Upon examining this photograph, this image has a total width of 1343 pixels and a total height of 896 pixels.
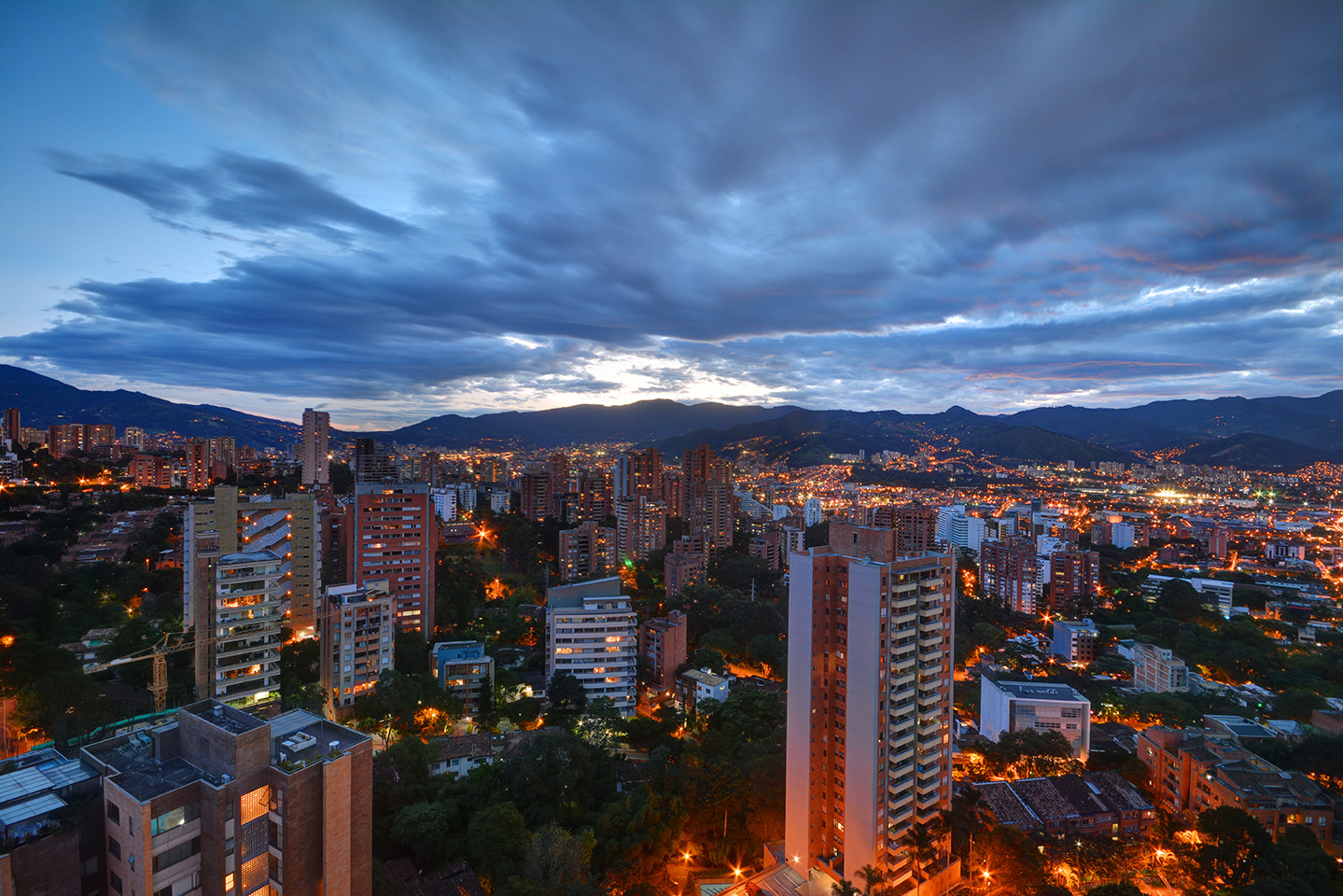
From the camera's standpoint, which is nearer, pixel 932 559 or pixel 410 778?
pixel 932 559

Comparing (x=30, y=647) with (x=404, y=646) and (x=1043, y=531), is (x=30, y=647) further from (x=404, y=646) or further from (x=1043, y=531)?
(x=1043, y=531)

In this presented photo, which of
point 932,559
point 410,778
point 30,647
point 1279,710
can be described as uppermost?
point 932,559

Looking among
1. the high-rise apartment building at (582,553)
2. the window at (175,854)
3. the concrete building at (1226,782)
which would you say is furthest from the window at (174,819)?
the high-rise apartment building at (582,553)

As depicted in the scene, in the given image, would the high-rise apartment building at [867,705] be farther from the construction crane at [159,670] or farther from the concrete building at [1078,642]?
the concrete building at [1078,642]

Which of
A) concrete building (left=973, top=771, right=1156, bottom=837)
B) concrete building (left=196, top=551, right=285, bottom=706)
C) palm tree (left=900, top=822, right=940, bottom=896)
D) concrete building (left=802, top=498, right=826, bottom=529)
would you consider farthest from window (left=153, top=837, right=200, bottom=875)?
concrete building (left=802, top=498, right=826, bottom=529)

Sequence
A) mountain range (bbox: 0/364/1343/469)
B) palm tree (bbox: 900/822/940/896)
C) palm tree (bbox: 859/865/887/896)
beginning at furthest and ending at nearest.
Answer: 1. mountain range (bbox: 0/364/1343/469)
2. palm tree (bbox: 900/822/940/896)
3. palm tree (bbox: 859/865/887/896)

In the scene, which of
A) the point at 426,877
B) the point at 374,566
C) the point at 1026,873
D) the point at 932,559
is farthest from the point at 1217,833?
the point at 374,566

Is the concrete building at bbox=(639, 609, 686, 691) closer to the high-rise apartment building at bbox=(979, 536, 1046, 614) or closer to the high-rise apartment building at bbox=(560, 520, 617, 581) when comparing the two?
the high-rise apartment building at bbox=(560, 520, 617, 581)
